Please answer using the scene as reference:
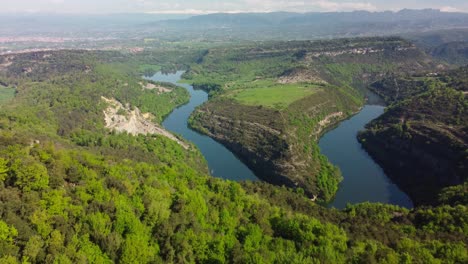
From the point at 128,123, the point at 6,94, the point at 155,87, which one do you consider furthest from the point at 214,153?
the point at 6,94

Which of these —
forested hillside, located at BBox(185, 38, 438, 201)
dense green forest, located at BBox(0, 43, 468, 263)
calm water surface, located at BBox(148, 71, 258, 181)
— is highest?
dense green forest, located at BBox(0, 43, 468, 263)

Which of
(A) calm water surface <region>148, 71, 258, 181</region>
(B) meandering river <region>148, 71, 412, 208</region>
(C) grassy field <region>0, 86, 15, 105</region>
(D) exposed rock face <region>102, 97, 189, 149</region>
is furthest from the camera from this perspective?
(C) grassy field <region>0, 86, 15, 105</region>

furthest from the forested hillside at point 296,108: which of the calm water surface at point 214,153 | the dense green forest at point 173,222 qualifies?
the dense green forest at point 173,222

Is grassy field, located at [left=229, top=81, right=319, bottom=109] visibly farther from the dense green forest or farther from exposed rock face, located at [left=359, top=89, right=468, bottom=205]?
the dense green forest

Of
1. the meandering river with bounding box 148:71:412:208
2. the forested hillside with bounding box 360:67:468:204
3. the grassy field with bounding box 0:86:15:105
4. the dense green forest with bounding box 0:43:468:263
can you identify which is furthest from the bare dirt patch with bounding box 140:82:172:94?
the dense green forest with bounding box 0:43:468:263

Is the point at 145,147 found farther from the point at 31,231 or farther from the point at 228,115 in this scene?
the point at 31,231

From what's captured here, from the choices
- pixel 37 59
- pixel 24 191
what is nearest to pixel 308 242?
pixel 24 191

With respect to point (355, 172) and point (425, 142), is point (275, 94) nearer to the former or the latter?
point (355, 172)
